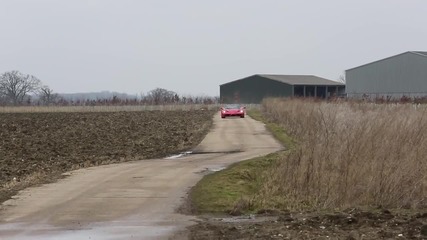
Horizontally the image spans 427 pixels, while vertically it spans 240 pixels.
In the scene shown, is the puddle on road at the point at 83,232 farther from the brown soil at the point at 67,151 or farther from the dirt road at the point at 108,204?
the brown soil at the point at 67,151

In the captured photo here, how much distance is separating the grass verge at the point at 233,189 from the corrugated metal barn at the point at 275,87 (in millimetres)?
88329

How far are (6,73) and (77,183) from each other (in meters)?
143

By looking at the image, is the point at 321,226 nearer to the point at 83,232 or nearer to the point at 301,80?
the point at 83,232

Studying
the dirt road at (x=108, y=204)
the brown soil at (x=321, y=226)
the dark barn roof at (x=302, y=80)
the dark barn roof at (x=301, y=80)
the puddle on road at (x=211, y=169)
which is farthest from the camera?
the dark barn roof at (x=301, y=80)

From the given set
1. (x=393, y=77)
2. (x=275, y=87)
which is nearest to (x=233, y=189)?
(x=393, y=77)

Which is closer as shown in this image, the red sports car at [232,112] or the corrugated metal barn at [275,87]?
the red sports car at [232,112]

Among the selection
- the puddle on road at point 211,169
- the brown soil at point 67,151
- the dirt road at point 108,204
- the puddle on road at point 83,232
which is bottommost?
the brown soil at point 67,151

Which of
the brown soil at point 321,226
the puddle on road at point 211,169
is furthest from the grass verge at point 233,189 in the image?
the brown soil at point 321,226

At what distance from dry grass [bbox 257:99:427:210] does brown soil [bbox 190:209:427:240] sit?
110cm

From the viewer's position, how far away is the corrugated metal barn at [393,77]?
7256 centimetres

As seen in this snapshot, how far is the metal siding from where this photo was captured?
10981 cm

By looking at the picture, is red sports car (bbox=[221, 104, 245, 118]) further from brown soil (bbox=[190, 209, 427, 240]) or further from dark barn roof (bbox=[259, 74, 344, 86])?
dark barn roof (bbox=[259, 74, 344, 86])

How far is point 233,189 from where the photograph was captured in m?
12.6

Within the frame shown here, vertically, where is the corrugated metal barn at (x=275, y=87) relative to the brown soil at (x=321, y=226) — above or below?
above
